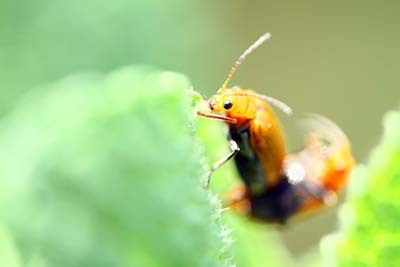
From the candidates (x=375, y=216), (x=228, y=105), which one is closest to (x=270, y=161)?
(x=228, y=105)

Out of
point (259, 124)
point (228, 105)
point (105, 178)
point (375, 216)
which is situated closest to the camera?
point (375, 216)

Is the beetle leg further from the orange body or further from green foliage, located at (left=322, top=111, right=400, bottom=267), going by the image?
green foliage, located at (left=322, top=111, right=400, bottom=267)

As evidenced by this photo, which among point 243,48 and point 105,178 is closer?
point 105,178

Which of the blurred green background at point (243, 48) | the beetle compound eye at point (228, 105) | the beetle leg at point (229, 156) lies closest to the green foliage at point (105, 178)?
the beetle leg at point (229, 156)

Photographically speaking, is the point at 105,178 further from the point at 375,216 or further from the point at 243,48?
the point at 243,48

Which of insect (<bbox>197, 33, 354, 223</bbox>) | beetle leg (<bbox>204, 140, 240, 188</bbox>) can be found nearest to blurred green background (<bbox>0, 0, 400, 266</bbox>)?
insect (<bbox>197, 33, 354, 223</bbox>)

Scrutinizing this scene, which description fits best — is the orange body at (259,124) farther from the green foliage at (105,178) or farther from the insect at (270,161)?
the green foliage at (105,178)
